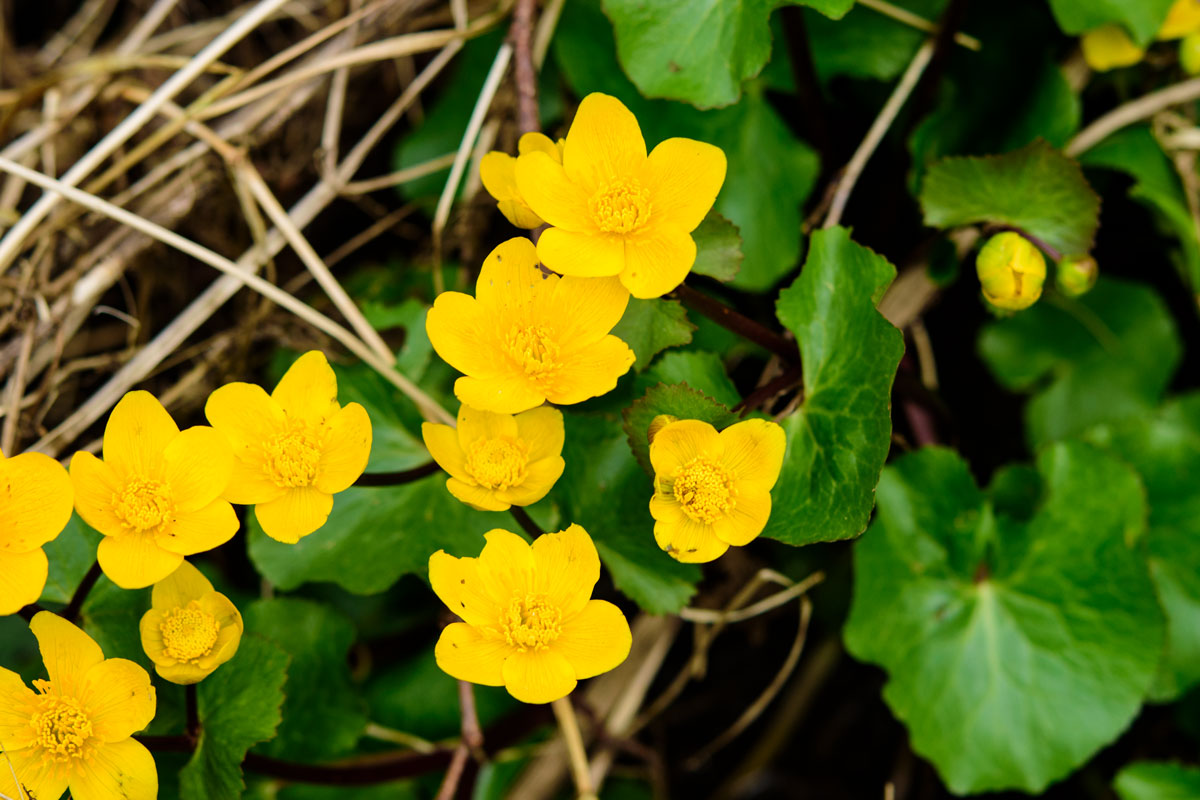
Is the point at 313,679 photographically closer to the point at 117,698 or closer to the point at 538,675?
the point at 117,698

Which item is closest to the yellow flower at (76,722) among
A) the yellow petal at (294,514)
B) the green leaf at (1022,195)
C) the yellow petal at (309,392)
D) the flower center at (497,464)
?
the yellow petal at (294,514)

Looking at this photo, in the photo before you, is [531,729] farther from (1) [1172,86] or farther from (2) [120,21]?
(2) [120,21]

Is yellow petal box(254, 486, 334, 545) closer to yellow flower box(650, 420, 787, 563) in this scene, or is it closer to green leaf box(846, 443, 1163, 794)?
yellow flower box(650, 420, 787, 563)

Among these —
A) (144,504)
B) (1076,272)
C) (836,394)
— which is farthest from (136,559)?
(1076,272)

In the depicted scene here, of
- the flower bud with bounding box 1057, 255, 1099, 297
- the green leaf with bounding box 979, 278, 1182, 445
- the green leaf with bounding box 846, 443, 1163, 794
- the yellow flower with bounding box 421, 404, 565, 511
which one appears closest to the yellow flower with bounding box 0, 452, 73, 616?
the yellow flower with bounding box 421, 404, 565, 511

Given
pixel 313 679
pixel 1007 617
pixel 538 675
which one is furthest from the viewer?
pixel 1007 617

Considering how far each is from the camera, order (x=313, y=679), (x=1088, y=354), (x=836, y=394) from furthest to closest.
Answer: (x=1088, y=354) < (x=313, y=679) < (x=836, y=394)
